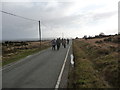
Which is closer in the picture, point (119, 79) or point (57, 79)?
point (119, 79)

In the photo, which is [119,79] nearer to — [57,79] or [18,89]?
[57,79]

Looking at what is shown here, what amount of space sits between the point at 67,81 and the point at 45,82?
1.05m

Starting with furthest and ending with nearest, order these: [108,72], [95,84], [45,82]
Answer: [108,72], [45,82], [95,84]

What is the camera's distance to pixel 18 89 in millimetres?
8484

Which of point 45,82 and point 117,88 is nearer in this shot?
point 117,88

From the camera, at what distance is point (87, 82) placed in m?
9.44

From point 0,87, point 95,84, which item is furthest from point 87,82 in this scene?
point 0,87

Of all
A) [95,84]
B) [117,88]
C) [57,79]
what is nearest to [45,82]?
[57,79]

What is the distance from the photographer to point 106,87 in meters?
8.58

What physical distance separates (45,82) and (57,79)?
2.73 feet

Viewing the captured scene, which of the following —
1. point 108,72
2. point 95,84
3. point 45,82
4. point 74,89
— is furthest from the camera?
point 108,72

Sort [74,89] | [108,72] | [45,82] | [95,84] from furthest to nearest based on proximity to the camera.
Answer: [108,72] → [45,82] → [95,84] → [74,89]

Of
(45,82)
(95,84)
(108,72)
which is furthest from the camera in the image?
(108,72)

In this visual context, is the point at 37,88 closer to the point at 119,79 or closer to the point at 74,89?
the point at 74,89
